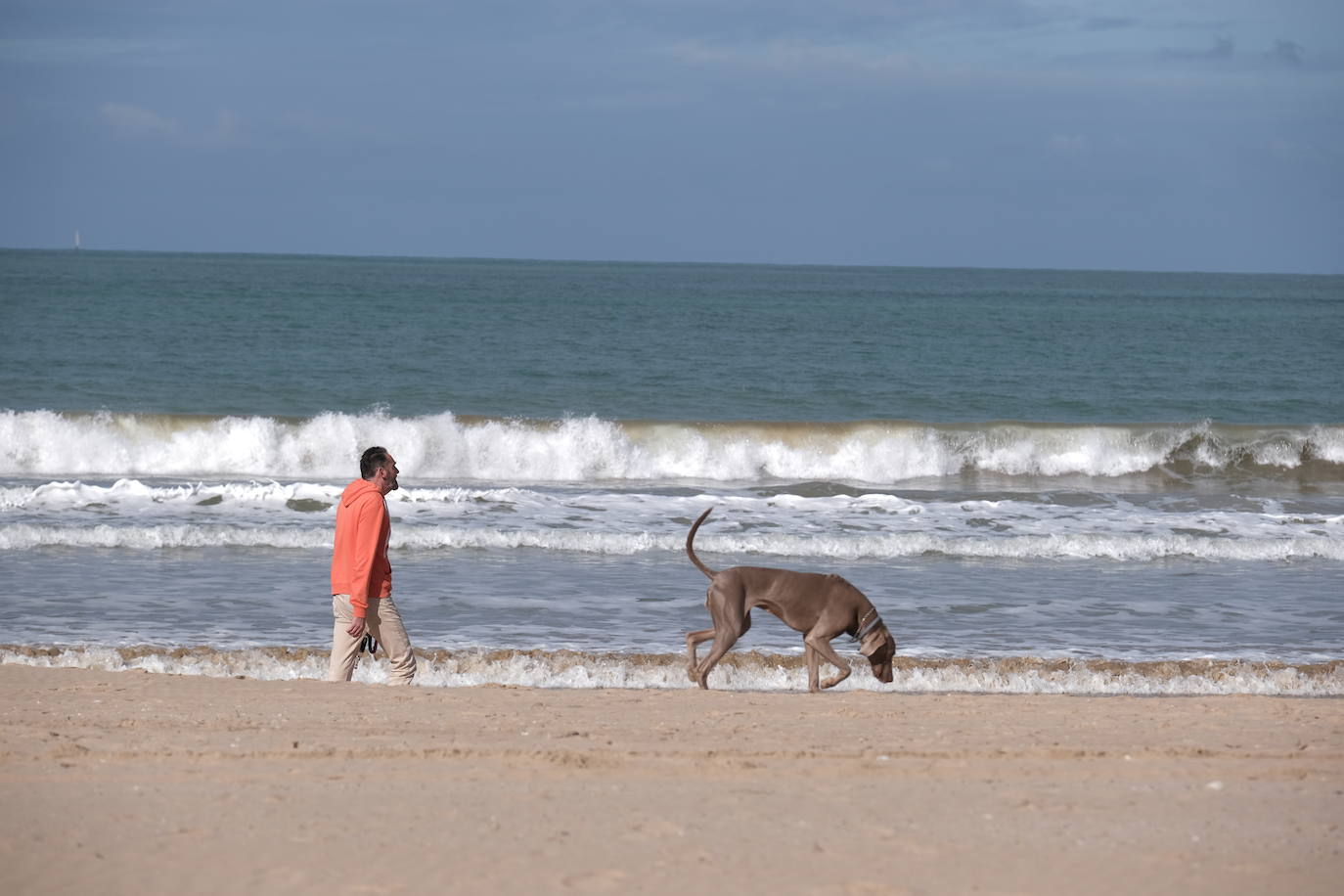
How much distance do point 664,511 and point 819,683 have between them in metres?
7.72

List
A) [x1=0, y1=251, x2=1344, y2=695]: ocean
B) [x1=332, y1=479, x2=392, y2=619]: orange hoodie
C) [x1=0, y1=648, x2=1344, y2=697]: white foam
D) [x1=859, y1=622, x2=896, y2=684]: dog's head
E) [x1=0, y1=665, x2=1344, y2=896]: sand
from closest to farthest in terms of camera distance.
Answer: [x1=0, y1=665, x2=1344, y2=896]: sand, [x1=332, y1=479, x2=392, y2=619]: orange hoodie, [x1=859, y1=622, x2=896, y2=684]: dog's head, [x1=0, y1=648, x2=1344, y2=697]: white foam, [x1=0, y1=251, x2=1344, y2=695]: ocean

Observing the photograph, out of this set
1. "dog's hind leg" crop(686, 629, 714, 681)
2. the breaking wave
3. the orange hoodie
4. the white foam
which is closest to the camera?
the orange hoodie

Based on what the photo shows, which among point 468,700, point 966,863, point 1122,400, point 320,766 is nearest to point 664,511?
point 468,700

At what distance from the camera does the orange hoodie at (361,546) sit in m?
7.56

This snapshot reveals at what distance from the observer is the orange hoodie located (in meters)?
7.56

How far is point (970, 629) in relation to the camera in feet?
33.3

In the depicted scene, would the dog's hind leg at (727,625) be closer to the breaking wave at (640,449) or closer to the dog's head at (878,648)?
the dog's head at (878,648)

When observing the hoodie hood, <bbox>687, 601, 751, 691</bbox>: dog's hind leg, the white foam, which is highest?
the hoodie hood

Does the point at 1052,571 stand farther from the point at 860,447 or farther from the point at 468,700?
the point at 860,447

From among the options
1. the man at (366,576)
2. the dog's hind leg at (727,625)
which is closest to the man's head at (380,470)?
the man at (366,576)

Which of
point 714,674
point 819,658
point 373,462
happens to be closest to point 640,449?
point 714,674

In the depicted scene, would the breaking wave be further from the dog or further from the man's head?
the man's head

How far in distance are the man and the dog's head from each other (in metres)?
2.67

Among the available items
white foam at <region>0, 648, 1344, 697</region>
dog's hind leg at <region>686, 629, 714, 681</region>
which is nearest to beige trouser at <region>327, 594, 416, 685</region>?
white foam at <region>0, 648, 1344, 697</region>
